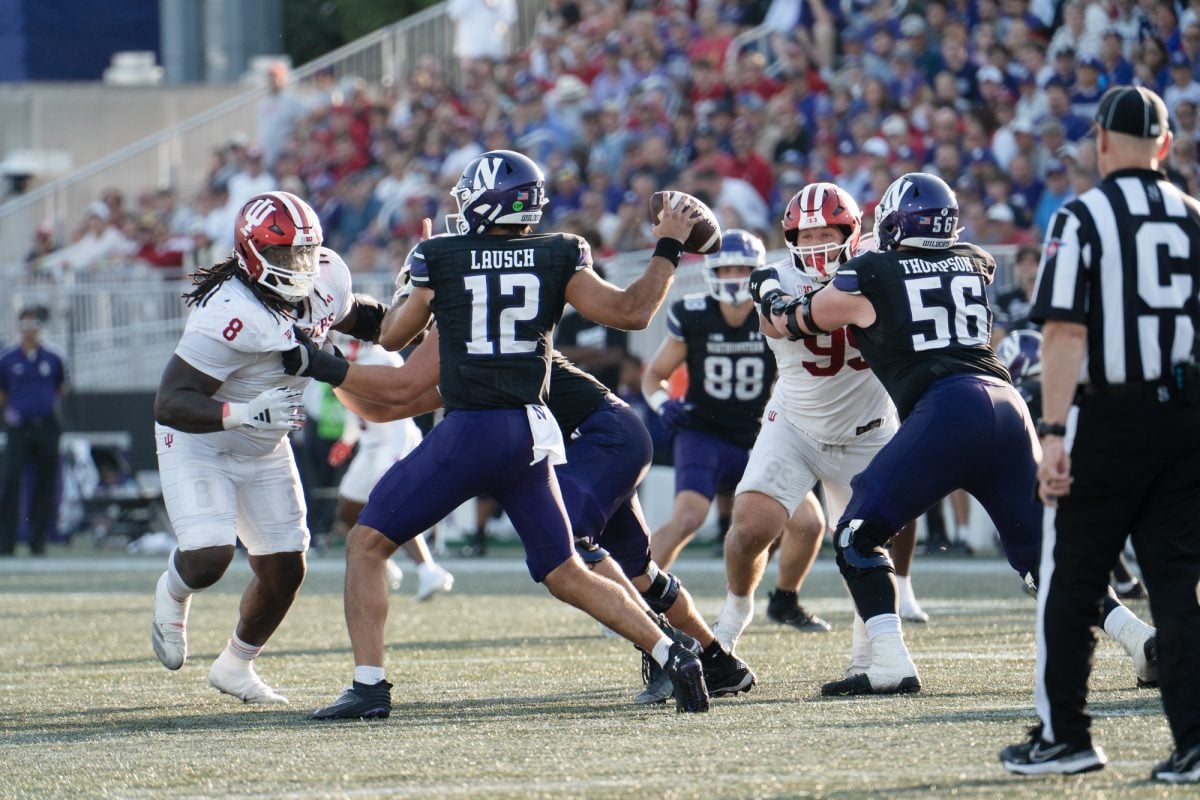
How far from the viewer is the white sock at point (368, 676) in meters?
6.17

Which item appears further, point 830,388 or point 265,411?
point 830,388

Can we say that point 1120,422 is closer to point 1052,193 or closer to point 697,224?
point 697,224

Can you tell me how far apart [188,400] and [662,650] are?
1.84 meters

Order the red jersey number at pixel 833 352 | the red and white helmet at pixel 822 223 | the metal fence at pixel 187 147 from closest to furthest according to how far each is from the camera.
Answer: the red and white helmet at pixel 822 223 < the red jersey number at pixel 833 352 < the metal fence at pixel 187 147

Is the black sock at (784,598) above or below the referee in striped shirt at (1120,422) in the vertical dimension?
below

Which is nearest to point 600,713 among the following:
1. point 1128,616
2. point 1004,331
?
point 1128,616

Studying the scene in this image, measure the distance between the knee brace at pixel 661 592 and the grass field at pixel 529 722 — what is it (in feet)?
0.96

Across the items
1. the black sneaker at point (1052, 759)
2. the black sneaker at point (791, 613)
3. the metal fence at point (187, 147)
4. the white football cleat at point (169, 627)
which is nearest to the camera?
the black sneaker at point (1052, 759)

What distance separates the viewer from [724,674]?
660cm

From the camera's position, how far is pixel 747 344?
9.70 meters

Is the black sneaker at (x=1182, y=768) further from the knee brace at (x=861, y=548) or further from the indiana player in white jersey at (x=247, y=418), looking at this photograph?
the indiana player in white jersey at (x=247, y=418)

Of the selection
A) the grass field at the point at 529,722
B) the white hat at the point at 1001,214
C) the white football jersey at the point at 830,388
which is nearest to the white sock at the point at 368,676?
the grass field at the point at 529,722

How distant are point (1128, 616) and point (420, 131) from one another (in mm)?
14593

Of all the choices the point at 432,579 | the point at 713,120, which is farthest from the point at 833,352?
the point at 713,120
